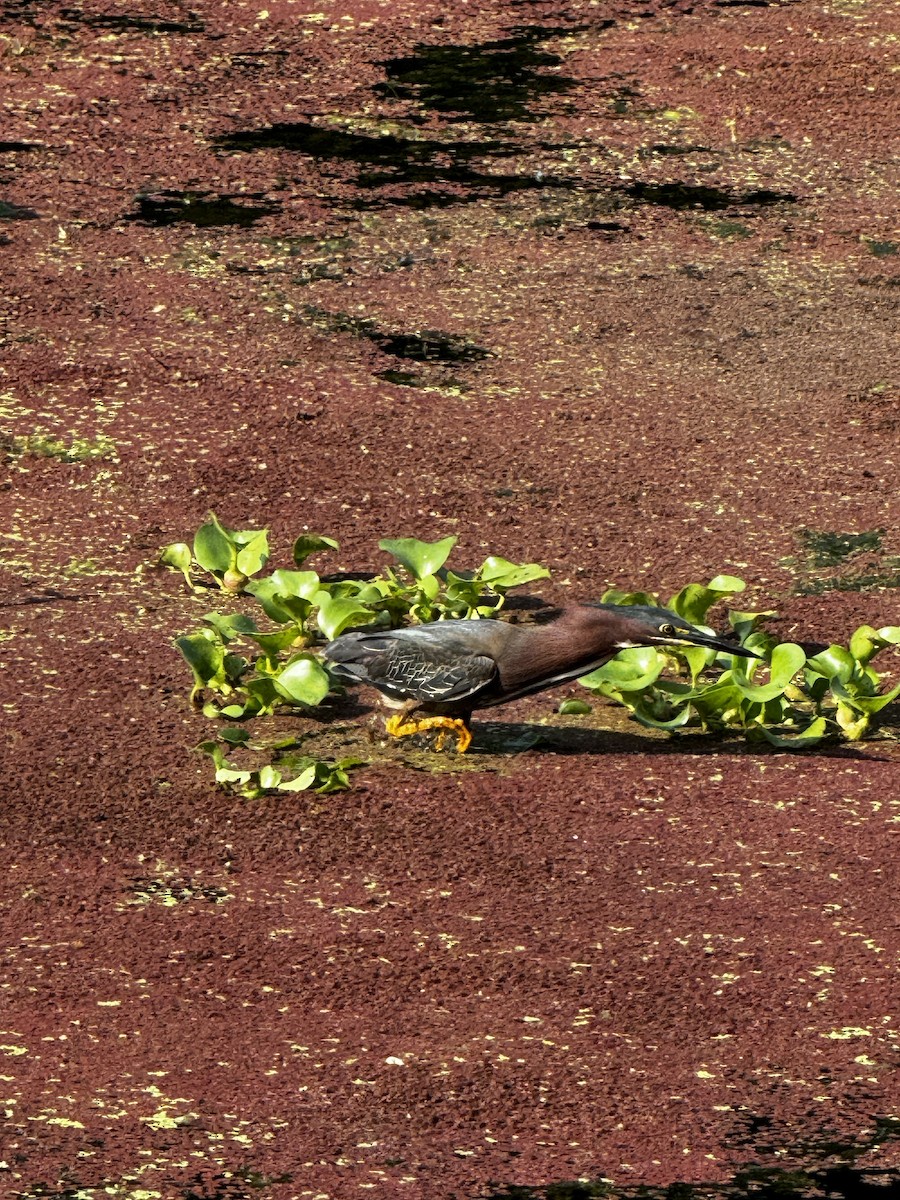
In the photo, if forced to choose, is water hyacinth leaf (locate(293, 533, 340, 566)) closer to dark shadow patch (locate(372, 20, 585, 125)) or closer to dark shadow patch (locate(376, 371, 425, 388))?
dark shadow patch (locate(376, 371, 425, 388))

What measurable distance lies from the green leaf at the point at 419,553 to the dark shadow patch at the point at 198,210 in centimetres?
315

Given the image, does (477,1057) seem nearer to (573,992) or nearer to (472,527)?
(573,992)

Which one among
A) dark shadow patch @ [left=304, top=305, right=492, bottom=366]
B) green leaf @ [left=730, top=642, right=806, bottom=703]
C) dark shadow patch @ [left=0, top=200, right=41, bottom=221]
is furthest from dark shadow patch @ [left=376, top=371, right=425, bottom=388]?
green leaf @ [left=730, top=642, right=806, bottom=703]

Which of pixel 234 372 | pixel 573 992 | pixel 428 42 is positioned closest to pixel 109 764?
pixel 573 992

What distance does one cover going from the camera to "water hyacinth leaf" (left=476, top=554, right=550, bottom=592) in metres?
5.20

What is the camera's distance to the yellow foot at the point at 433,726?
4.74 m

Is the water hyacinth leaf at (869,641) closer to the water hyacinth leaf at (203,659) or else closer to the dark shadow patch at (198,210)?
the water hyacinth leaf at (203,659)

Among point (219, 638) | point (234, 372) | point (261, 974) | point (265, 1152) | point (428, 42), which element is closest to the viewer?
point (265, 1152)

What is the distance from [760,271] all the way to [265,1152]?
209 inches

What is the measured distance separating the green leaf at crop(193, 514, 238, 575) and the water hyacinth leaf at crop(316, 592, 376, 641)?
42 cm

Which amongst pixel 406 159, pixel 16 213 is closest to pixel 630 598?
pixel 16 213

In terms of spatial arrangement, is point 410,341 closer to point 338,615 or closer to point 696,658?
point 338,615

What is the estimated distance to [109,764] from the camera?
461 centimetres

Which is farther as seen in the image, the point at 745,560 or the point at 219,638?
the point at 745,560
